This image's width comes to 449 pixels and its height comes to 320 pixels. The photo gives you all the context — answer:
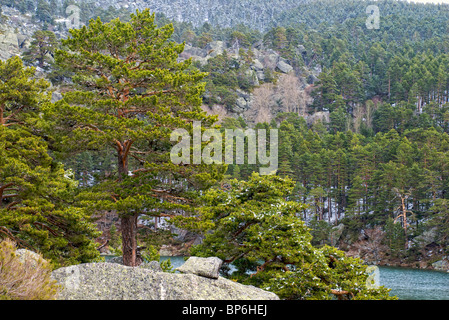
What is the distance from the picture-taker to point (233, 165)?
60875mm

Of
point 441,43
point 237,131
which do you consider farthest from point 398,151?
point 441,43

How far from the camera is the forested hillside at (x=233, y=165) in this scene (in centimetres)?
1672

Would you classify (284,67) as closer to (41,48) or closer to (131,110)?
(41,48)

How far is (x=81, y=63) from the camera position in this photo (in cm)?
1839

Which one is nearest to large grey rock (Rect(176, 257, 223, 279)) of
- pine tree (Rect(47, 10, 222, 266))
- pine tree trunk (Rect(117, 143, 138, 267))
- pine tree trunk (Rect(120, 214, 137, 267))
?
pine tree (Rect(47, 10, 222, 266))

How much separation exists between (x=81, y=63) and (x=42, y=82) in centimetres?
189

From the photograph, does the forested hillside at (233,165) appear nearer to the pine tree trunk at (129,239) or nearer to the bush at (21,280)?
the pine tree trunk at (129,239)

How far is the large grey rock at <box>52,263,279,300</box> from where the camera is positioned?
9688 mm

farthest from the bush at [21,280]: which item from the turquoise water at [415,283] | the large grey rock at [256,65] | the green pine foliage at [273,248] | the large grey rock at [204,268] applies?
the large grey rock at [256,65]

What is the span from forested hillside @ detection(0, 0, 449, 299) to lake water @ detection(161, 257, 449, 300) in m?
5.61

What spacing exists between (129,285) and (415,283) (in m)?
32.9

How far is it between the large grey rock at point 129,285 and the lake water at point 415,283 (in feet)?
66.3

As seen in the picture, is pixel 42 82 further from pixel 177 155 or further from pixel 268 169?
pixel 268 169

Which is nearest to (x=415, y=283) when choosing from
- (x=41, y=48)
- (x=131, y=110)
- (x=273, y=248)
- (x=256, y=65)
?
(x=273, y=248)
